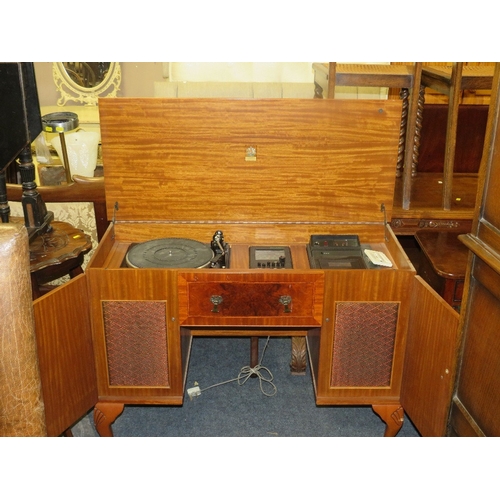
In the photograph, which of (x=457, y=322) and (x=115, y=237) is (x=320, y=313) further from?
(x=115, y=237)

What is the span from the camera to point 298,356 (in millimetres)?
2893

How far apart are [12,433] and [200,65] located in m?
5.21

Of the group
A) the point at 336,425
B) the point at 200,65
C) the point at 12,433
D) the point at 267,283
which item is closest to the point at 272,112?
the point at 267,283

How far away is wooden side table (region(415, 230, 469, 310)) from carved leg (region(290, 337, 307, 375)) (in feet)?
2.23

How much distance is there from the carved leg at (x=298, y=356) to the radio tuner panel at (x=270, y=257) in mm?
595

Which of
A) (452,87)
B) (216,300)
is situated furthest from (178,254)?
(452,87)

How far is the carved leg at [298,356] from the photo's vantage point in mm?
2871

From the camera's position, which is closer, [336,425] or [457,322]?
[457,322]

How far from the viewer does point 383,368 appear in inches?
86.7

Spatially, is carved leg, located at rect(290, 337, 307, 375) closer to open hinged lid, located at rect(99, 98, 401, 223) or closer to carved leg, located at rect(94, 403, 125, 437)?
open hinged lid, located at rect(99, 98, 401, 223)

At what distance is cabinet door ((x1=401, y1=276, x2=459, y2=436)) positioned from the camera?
182 cm

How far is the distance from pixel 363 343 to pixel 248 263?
55 centimetres

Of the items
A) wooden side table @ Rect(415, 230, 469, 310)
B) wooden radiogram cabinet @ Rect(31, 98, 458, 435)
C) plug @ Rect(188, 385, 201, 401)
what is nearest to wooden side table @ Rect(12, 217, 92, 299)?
wooden radiogram cabinet @ Rect(31, 98, 458, 435)

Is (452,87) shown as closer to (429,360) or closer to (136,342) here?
(429,360)
